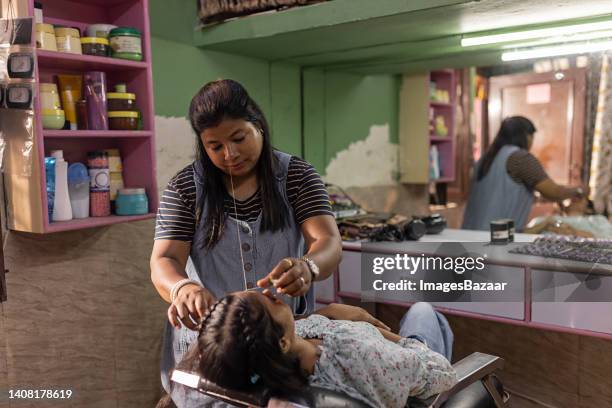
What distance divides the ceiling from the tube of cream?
78 cm

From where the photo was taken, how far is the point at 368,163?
392cm

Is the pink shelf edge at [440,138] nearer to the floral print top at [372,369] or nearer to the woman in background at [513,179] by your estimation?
the woman in background at [513,179]

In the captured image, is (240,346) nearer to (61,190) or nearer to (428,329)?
(428,329)

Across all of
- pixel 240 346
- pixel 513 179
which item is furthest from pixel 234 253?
pixel 513 179

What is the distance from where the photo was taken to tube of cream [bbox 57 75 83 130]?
200cm

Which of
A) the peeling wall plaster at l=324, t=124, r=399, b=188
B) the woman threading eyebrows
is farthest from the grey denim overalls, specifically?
the peeling wall plaster at l=324, t=124, r=399, b=188

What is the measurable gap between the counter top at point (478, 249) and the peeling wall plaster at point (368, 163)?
94cm

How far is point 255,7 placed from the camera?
96.9 inches

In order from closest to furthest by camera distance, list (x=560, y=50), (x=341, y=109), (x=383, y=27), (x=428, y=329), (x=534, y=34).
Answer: (x=428, y=329)
(x=383, y=27)
(x=534, y=34)
(x=560, y=50)
(x=341, y=109)

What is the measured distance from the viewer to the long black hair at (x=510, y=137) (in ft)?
10.6

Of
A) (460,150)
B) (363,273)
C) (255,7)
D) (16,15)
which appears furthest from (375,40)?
(460,150)

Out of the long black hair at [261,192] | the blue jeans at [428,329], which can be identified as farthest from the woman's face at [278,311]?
the blue jeans at [428,329]

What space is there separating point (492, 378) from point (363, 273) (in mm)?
968

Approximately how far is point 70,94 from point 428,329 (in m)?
1.52
